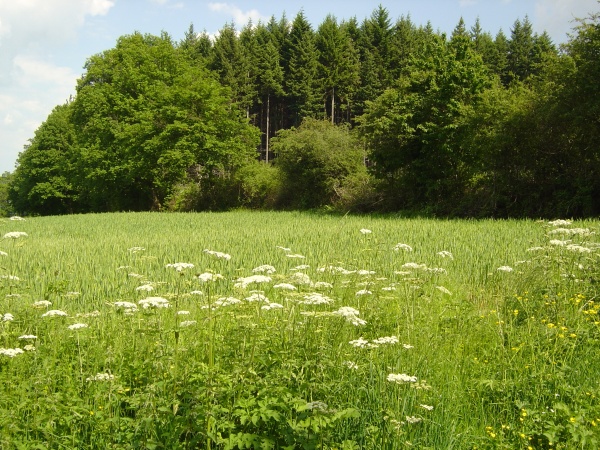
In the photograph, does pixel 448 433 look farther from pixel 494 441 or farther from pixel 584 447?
pixel 584 447

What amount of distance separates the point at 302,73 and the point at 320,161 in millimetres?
23267

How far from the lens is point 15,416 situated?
3.26m

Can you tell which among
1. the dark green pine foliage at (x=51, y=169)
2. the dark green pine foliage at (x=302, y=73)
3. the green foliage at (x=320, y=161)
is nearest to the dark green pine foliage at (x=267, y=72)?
the dark green pine foliage at (x=302, y=73)

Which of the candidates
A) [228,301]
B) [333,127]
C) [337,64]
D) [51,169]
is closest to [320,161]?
[333,127]

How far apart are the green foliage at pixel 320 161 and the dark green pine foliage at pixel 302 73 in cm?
1718

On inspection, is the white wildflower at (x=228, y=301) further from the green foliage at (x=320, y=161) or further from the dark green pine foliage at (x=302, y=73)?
the dark green pine foliage at (x=302, y=73)

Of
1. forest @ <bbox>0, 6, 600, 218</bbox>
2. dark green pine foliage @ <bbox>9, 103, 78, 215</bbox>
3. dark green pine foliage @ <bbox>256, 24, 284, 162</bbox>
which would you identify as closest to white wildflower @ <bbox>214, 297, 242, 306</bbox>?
forest @ <bbox>0, 6, 600, 218</bbox>

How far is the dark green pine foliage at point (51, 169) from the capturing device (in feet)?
170

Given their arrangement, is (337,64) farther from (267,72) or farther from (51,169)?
(51,169)

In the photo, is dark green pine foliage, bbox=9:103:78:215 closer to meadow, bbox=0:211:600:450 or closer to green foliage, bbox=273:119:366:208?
green foliage, bbox=273:119:366:208

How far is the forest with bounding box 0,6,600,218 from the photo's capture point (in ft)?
69.8

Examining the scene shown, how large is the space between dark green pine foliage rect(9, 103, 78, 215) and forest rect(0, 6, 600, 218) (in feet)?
0.63

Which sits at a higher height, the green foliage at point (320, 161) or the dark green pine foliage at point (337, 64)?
the dark green pine foliage at point (337, 64)

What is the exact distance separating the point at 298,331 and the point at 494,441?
69.1 inches
